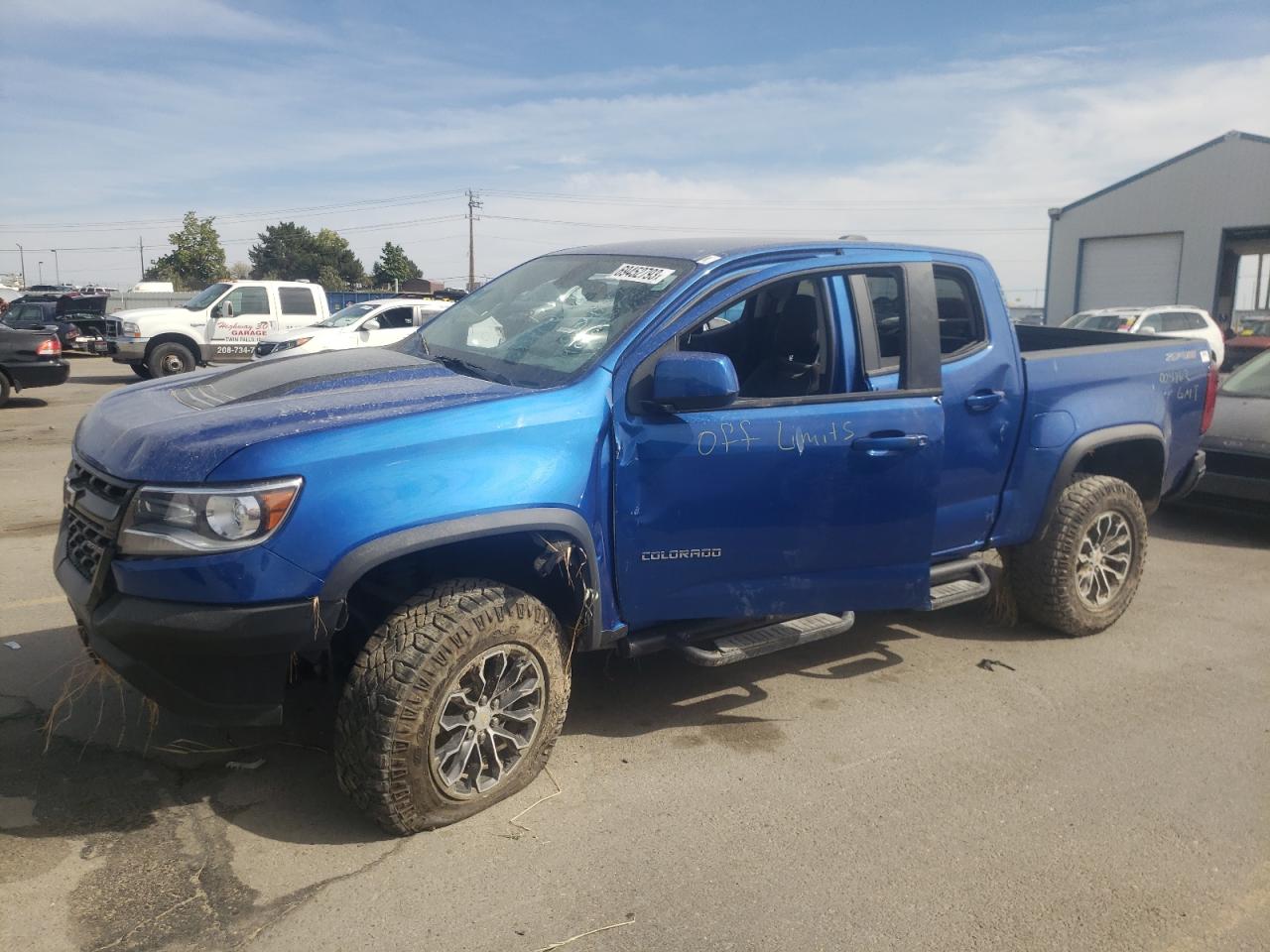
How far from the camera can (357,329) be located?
17.3 meters

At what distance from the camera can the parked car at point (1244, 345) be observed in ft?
68.2

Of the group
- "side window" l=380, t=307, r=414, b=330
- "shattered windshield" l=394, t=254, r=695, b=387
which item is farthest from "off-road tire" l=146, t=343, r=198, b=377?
"shattered windshield" l=394, t=254, r=695, b=387

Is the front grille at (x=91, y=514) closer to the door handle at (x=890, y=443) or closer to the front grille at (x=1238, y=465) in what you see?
the door handle at (x=890, y=443)

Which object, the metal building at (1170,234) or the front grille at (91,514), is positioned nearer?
the front grille at (91,514)

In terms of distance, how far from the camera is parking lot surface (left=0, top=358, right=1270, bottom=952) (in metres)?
2.93

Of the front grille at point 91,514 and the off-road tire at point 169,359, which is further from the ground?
the front grille at point 91,514

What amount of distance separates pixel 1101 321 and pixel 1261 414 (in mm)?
13623

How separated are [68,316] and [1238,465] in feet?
98.1

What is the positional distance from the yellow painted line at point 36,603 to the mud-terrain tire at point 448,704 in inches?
119

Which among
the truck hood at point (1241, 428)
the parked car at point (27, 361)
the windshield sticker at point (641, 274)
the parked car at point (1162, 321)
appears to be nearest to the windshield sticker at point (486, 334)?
the windshield sticker at point (641, 274)

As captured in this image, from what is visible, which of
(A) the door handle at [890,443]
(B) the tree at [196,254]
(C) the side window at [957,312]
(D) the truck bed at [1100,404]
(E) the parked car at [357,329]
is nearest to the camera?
(A) the door handle at [890,443]

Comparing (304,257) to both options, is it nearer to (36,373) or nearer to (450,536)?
(36,373)

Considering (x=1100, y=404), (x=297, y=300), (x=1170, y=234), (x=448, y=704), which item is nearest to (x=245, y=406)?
(x=448, y=704)

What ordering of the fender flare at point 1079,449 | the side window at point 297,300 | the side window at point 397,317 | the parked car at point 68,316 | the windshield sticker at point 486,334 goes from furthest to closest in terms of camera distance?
the parked car at point 68,316 → the side window at point 297,300 → the side window at point 397,317 → the fender flare at point 1079,449 → the windshield sticker at point 486,334
